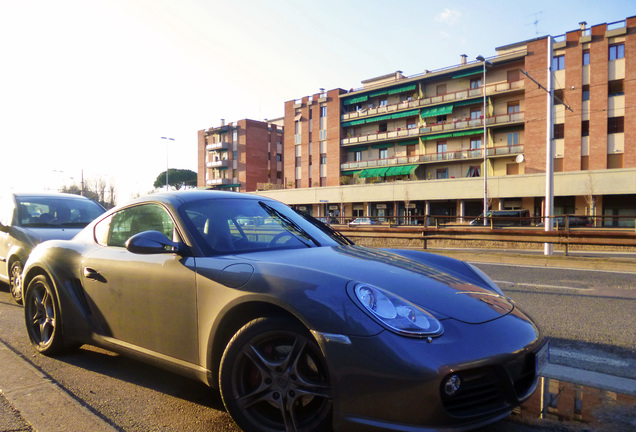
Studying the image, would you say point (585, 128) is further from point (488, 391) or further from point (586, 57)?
point (488, 391)

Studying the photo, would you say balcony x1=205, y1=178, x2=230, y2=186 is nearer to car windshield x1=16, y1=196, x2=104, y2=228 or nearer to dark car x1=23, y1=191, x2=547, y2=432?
car windshield x1=16, y1=196, x2=104, y2=228

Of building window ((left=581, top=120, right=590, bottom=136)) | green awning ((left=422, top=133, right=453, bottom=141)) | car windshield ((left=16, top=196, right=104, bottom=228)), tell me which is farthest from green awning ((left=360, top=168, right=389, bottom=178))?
car windshield ((left=16, top=196, right=104, bottom=228))

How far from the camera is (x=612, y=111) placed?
Answer: 38094 millimetres

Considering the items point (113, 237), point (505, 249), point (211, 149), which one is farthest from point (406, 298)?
point (211, 149)

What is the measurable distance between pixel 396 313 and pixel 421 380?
308mm

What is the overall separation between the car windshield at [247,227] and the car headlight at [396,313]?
91 centimetres

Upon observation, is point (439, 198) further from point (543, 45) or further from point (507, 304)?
point (507, 304)

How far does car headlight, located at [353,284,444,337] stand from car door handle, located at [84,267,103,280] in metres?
2.05

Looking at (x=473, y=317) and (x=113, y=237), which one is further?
(x=113, y=237)

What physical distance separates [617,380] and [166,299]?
3.10m

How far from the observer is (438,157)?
48125 millimetres

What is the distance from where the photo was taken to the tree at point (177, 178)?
8381cm

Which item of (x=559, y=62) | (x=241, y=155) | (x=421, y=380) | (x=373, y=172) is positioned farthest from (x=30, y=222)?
(x=241, y=155)

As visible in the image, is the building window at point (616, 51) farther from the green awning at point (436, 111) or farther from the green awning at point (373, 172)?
the green awning at point (373, 172)
